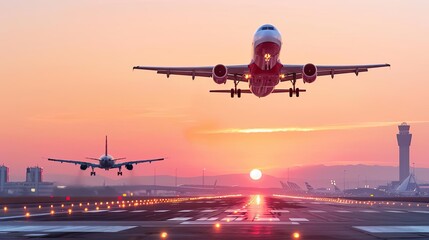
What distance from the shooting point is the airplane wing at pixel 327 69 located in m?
55.7

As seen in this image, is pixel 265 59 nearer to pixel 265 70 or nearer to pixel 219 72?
pixel 265 70

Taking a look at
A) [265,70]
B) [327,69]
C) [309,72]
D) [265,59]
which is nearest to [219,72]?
[265,70]

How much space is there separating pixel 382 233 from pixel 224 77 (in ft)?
82.6

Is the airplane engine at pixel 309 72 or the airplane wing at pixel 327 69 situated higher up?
the airplane wing at pixel 327 69

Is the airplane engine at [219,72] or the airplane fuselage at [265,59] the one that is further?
the airplane engine at [219,72]

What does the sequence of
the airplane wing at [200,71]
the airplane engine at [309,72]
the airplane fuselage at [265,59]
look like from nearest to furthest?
the airplane fuselage at [265,59] → the airplane engine at [309,72] → the airplane wing at [200,71]

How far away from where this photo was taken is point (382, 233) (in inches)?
1251

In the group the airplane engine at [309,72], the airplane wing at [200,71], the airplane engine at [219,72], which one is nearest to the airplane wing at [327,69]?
the airplane engine at [309,72]

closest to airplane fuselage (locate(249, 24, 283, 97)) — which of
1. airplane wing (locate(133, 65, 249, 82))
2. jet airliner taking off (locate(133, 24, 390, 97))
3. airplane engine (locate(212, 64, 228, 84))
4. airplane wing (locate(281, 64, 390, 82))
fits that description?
jet airliner taking off (locate(133, 24, 390, 97))

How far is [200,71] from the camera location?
191 ft

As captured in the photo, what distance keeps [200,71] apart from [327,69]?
39.9 feet

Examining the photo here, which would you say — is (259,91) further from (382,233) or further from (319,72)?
(382,233)

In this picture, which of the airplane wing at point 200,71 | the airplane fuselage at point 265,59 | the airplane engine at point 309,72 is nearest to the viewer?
the airplane fuselage at point 265,59

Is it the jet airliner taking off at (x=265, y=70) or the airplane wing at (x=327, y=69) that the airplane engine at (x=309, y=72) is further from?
the airplane wing at (x=327, y=69)
